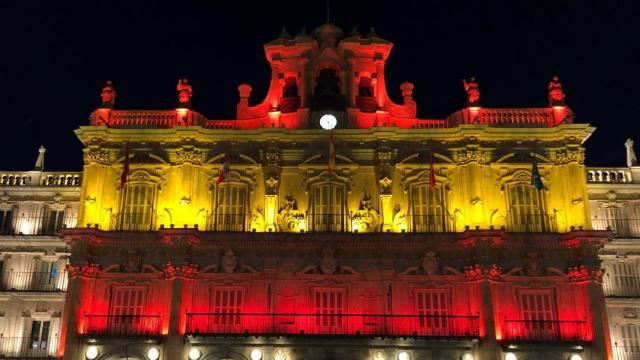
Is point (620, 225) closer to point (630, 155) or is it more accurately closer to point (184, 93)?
point (630, 155)

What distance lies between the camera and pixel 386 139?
4288 cm

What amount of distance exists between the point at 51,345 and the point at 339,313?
1741cm

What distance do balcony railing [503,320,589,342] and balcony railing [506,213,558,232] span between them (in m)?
4.84

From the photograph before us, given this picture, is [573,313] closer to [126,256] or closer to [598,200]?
[598,200]

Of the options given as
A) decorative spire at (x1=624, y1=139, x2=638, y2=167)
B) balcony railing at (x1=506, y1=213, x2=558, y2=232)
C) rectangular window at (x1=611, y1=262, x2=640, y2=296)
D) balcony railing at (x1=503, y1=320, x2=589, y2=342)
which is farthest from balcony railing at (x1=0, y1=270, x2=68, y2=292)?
decorative spire at (x1=624, y1=139, x2=638, y2=167)

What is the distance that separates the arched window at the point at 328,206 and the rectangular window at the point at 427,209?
12.6 ft

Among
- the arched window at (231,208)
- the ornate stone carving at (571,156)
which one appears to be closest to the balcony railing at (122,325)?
the arched window at (231,208)

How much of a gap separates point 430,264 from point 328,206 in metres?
6.18

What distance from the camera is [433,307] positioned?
39875mm

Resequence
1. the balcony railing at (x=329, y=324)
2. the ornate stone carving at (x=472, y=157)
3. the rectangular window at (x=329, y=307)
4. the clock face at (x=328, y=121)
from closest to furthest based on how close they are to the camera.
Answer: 1. the balcony railing at (x=329, y=324)
2. the rectangular window at (x=329, y=307)
3. the ornate stone carving at (x=472, y=157)
4. the clock face at (x=328, y=121)

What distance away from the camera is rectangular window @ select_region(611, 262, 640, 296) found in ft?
148

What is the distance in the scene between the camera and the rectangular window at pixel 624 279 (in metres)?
45.1

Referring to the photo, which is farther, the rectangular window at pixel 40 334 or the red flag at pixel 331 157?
the rectangular window at pixel 40 334

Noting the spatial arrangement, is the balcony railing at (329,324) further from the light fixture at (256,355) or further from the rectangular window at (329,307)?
the light fixture at (256,355)
